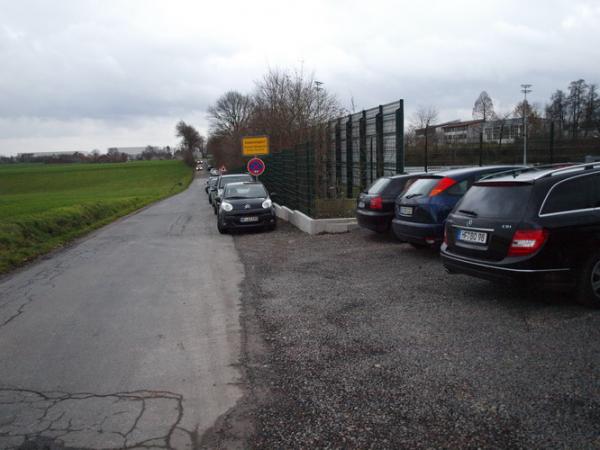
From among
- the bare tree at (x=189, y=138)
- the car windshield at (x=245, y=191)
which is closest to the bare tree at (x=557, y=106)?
the car windshield at (x=245, y=191)

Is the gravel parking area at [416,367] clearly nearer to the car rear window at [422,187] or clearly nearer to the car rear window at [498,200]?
the car rear window at [498,200]

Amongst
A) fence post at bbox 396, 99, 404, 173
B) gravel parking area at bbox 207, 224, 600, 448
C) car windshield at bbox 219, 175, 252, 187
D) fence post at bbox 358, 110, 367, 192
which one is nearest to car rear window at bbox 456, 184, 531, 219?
gravel parking area at bbox 207, 224, 600, 448

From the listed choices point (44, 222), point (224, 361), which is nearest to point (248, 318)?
point (224, 361)

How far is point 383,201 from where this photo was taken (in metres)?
11.0

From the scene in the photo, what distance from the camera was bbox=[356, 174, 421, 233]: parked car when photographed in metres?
11.0

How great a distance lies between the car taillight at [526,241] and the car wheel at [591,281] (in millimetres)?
549

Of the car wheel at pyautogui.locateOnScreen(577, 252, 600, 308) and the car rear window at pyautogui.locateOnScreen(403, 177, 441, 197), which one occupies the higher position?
the car rear window at pyautogui.locateOnScreen(403, 177, 441, 197)

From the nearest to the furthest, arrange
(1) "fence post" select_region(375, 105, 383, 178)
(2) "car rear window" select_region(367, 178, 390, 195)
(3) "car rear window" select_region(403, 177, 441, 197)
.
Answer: (3) "car rear window" select_region(403, 177, 441, 197)
(2) "car rear window" select_region(367, 178, 390, 195)
(1) "fence post" select_region(375, 105, 383, 178)

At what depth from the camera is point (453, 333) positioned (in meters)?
5.18

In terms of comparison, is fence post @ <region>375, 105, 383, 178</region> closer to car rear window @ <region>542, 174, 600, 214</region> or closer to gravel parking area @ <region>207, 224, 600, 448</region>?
gravel parking area @ <region>207, 224, 600, 448</region>

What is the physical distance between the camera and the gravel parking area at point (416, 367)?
3387 mm

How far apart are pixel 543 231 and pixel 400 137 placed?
7.34 m

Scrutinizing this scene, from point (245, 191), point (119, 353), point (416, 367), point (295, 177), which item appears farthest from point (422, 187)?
point (245, 191)

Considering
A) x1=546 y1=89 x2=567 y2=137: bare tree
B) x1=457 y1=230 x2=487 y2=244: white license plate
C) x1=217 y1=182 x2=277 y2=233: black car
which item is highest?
x1=546 y1=89 x2=567 y2=137: bare tree
